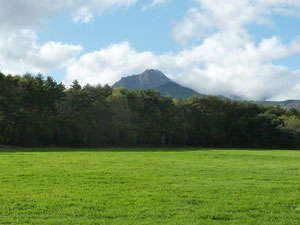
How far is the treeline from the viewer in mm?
60375

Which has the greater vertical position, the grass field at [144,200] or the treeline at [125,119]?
the treeline at [125,119]

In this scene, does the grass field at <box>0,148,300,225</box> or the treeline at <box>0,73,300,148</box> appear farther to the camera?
the treeline at <box>0,73,300,148</box>

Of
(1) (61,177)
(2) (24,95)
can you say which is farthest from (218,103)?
(1) (61,177)

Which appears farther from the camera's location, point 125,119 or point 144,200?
point 125,119

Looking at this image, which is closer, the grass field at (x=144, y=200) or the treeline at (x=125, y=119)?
the grass field at (x=144, y=200)

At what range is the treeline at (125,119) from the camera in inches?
2377

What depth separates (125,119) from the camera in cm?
7400

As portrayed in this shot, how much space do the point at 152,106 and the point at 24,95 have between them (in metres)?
35.7

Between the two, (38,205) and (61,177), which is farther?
(61,177)

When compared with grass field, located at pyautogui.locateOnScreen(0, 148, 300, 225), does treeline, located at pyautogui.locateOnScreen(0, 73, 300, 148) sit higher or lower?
higher

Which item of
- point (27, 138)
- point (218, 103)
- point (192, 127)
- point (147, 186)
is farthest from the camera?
point (218, 103)

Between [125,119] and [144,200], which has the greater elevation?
[125,119]

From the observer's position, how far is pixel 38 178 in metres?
14.2

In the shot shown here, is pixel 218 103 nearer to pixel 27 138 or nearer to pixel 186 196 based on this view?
pixel 27 138
